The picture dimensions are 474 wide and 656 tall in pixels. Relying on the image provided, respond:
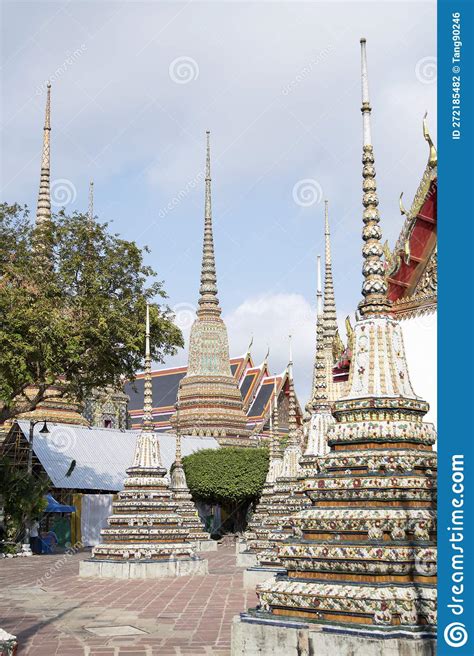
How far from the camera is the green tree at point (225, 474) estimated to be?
37719 millimetres

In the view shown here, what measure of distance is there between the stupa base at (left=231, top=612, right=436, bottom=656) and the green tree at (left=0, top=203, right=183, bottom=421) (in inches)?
581

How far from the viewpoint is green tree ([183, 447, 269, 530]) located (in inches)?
1485

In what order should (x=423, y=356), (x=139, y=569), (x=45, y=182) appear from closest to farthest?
(x=423, y=356), (x=139, y=569), (x=45, y=182)

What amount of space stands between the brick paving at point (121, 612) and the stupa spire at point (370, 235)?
4.20 metres

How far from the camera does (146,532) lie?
19.5 metres

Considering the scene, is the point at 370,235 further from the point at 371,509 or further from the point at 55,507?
the point at 55,507

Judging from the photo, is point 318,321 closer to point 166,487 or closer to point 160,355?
point 166,487

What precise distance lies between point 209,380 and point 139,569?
25.9m

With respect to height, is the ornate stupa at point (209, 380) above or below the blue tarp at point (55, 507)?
above

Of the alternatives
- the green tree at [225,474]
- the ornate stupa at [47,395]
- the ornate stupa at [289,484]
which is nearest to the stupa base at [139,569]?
the ornate stupa at [289,484]

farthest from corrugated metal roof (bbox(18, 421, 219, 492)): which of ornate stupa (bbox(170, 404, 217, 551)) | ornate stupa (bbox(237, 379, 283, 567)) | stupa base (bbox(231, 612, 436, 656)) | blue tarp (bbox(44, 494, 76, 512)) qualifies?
stupa base (bbox(231, 612, 436, 656))

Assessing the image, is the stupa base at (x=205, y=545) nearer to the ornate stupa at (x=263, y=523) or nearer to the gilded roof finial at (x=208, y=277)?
the ornate stupa at (x=263, y=523)

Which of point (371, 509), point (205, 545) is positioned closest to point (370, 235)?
point (371, 509)

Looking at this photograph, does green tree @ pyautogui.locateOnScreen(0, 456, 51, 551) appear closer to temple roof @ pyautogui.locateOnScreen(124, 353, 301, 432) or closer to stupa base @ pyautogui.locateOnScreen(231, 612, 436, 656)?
stupa base @ pyautogui.locateOnScreen(231, 612, 436, 656)
